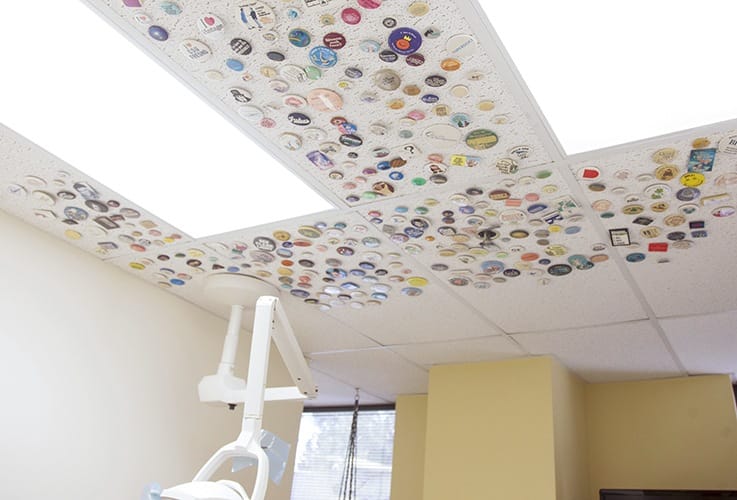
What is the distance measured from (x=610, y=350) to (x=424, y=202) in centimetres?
171

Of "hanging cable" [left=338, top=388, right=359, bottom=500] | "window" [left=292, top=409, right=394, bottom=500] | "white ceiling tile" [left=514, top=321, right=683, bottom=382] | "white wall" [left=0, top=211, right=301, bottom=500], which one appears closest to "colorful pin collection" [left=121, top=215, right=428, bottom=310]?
"white wall" [left=0, top=211, right=301, bottom=500]

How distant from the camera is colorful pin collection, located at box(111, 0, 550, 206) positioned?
1.30 m

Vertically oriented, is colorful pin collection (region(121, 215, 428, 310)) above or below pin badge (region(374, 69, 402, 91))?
below

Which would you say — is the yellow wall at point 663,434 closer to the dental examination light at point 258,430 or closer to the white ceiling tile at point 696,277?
the white ceiling tile at point 696,277

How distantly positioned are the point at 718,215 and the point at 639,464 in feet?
7.15

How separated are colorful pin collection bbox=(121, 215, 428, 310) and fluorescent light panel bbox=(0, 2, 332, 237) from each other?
0.44 feet

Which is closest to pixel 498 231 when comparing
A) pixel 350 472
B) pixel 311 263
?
pixel 311 263

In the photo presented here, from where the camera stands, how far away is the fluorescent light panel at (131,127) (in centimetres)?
147

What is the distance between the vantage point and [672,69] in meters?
1.34

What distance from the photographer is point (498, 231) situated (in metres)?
2.05

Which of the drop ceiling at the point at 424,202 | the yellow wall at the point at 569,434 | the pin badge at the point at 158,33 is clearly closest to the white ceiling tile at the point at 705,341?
the drop ceiling at the point at 424,202

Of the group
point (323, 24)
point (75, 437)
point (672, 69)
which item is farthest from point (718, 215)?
point (75, 437)

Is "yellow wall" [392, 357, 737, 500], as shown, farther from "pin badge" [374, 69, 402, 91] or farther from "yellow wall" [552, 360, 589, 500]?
"pin badge" [374, 69, 402, 91]

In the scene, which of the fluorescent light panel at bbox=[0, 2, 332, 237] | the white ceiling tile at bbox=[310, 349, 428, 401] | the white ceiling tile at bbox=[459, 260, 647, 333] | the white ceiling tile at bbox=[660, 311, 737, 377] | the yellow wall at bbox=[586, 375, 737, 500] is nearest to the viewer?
the fluorescent light panel at bbox=[0, 2, 332, 237]
